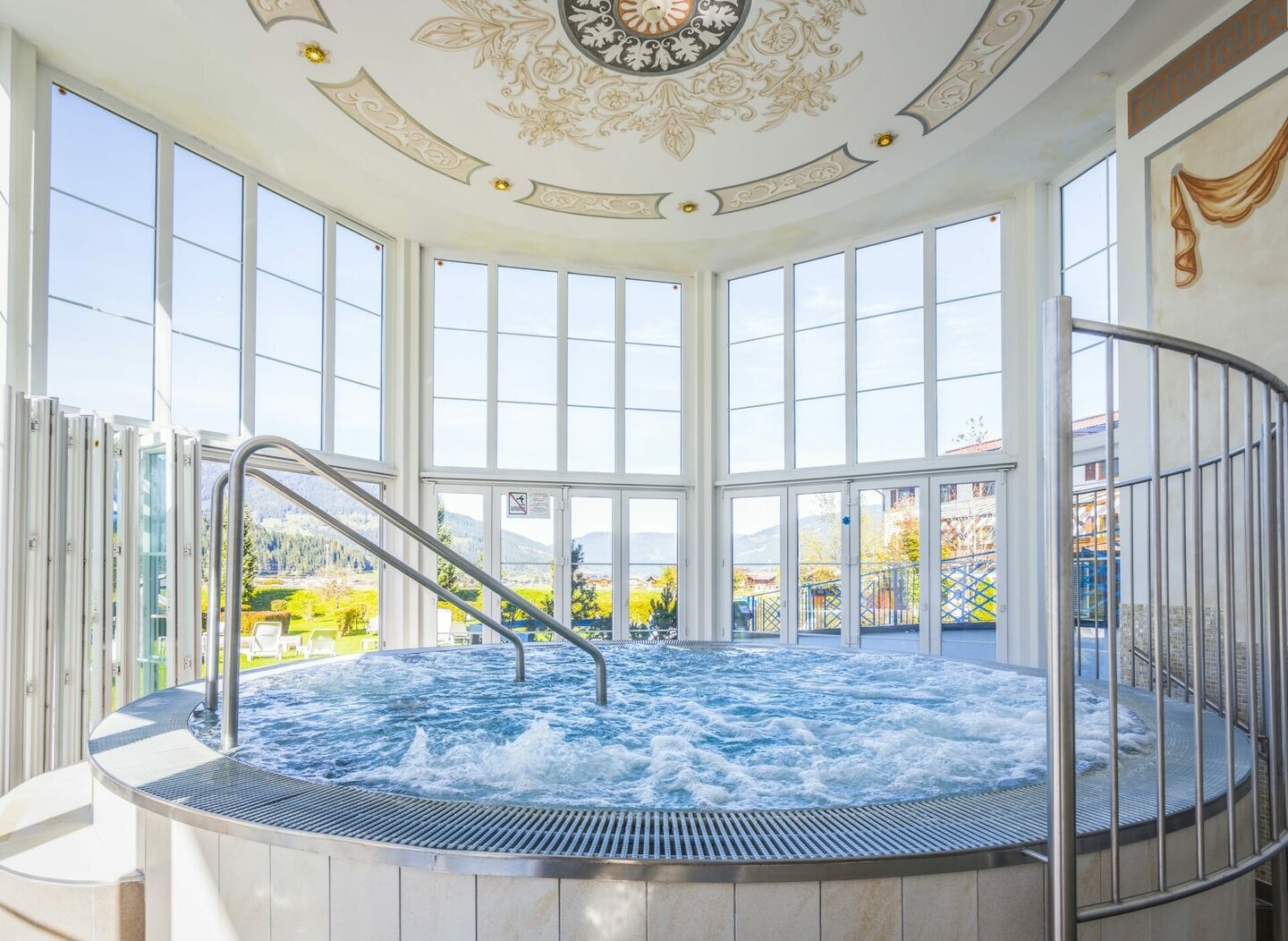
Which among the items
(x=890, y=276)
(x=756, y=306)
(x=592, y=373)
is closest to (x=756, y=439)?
(x=756, y=306)

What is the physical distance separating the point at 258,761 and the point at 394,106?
3686 mm

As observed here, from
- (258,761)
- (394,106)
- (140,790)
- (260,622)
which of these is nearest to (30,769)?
(260,622)

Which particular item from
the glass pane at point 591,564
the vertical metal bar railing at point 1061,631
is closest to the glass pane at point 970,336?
the glass pane at point 591,564

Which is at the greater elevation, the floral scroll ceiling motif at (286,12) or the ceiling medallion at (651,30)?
the ceiling medallion at (651,30)

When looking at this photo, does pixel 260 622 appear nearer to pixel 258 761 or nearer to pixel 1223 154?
pixel 258 761

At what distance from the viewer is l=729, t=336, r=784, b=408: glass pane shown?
7391mm

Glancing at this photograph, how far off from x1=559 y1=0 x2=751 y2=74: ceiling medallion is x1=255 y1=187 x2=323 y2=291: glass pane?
319 centimetres

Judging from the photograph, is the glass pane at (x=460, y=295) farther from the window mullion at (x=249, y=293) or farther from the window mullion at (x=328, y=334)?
the window mullion at (x=249, y=293)

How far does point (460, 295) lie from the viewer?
288 inches

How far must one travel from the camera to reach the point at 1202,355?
55.6 inches

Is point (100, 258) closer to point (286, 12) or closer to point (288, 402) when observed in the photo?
point (288, 402)

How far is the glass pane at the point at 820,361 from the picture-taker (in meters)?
7.06

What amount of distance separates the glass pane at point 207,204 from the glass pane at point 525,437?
2647mm

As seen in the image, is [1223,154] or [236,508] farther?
[1223,154]
